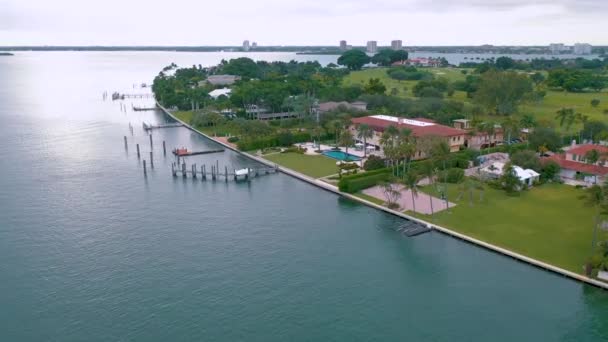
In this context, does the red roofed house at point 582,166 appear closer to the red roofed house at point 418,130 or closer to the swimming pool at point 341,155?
the red roofed house at point 418,130

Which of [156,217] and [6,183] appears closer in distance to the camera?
[156,217]

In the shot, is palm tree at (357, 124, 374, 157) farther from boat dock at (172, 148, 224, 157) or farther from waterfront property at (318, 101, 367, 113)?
boat dock at (172, 148, 224, 157)

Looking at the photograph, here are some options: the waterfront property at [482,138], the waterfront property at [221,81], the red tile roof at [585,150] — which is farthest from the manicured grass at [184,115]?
the red tile roof at [585,150]

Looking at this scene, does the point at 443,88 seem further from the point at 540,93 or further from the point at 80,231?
the point at 80,231

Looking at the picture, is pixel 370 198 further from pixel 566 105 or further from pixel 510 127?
pixel 566 105

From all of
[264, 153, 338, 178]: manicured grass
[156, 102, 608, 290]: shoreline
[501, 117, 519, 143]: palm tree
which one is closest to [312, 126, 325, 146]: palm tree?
[264, 153, 338, 178]: manicured grass

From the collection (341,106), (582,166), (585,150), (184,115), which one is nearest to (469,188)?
(582,166)


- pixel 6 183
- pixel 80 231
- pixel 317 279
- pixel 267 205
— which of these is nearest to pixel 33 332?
pixel 80 231
